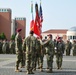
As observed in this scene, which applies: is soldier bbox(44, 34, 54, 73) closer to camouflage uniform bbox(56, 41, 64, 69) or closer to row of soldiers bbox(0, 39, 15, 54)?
camouflage uniform bbox(56, 41, 64, 69)

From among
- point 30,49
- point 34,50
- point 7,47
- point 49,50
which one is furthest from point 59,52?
point 7,47

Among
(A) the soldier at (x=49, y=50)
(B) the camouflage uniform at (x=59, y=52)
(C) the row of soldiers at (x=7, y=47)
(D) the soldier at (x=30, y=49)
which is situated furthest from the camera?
(C) the row of soldiers at (x=7, y=47)

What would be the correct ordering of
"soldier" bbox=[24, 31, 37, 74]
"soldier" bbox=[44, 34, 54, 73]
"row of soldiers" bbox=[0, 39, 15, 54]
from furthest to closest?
"row of soldiers" bbox=[0, 39, 15, 54]
"soldier" bbox=[44, 34, 54, 73]
"soldier" bbox=[24, 31, 37, 74]

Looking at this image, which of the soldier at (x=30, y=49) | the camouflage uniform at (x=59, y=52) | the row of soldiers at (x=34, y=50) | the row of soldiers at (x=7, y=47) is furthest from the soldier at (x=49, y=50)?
the row of soldiers at (x=7, y=47)

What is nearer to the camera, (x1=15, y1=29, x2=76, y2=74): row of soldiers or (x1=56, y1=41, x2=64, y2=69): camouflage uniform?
(x1=15, y1=29, x2=76, y2=74): row of soldiers

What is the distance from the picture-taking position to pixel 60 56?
1652 centimetres

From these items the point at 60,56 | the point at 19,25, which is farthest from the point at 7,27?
the point at 60,56

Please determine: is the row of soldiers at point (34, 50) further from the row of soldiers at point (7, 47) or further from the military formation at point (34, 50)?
the row of soldiers at point (7, 47)

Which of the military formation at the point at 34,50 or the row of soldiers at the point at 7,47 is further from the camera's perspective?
the row of soldiers at the point at 7,47

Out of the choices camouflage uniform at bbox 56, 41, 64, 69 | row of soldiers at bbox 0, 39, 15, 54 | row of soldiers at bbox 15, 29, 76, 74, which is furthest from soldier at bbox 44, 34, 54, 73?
row of soldiers at bbox 0, 39, 15, 54

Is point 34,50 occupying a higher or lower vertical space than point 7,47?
lower

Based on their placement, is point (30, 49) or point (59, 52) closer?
point (30, 49)

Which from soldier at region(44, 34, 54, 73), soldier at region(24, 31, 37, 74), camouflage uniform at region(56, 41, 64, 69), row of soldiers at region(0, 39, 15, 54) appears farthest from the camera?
row of soldiers at region(0, 39, 15, 54)

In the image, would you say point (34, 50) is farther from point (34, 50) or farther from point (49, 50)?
point (49, 50)
